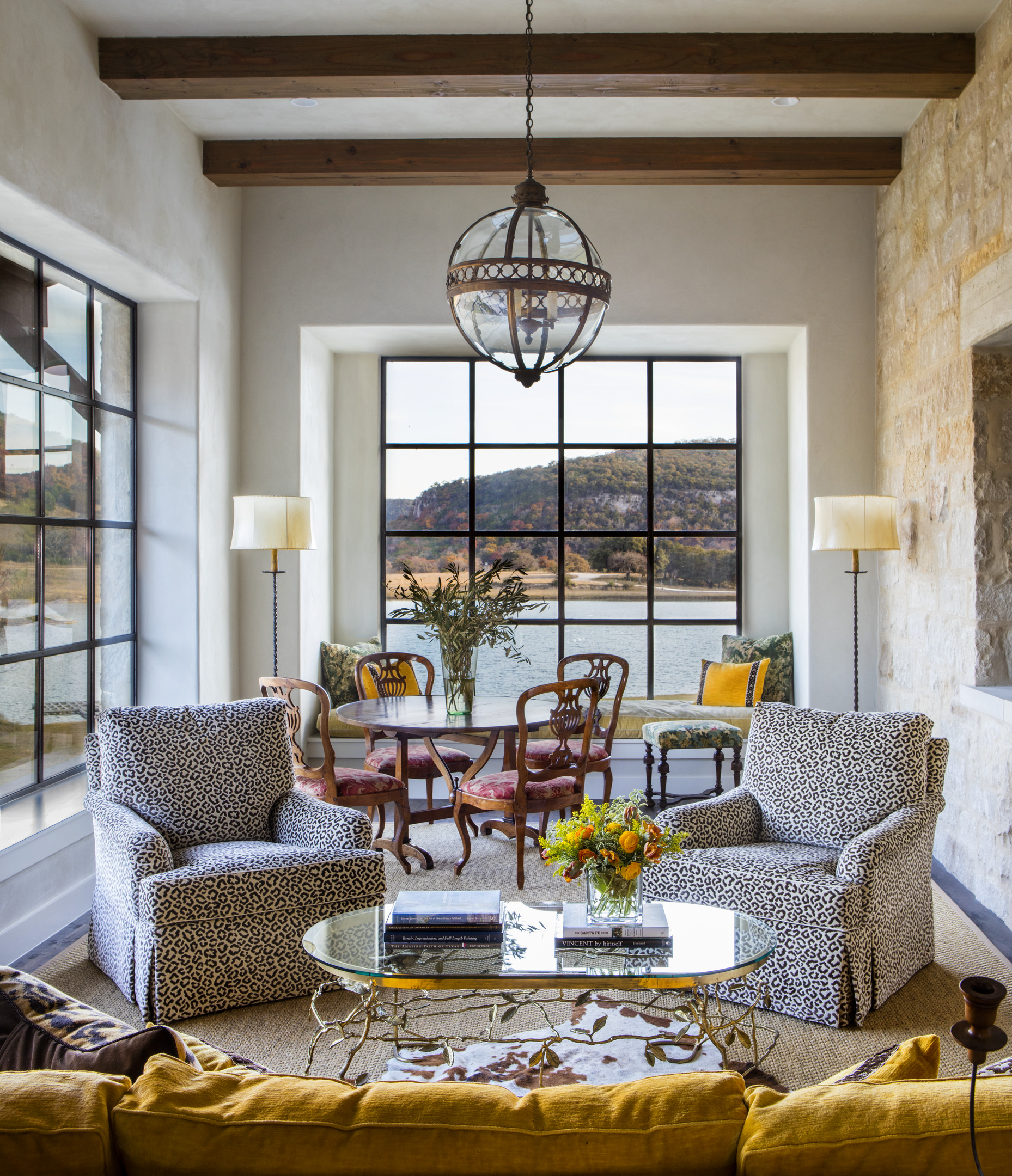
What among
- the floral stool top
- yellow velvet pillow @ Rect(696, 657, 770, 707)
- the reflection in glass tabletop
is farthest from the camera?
yellow velvet pillow @ Rect(696, 657, 770, 707)

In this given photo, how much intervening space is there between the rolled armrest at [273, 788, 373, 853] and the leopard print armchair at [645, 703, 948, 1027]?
1.00 m

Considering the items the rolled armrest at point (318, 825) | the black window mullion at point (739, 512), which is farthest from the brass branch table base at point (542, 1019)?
the black window mullion at point (739, 512)

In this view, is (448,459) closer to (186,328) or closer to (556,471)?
(556,471)

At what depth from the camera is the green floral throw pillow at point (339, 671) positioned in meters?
6.31

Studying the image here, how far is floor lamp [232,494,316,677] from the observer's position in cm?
511

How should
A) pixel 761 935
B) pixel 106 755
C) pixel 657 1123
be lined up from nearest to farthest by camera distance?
1. pixel 657 1123
2. pixel 761 935
3. pixel 106 755

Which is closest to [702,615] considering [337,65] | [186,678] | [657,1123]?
[186,678]

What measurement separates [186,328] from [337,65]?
1662 millimetres

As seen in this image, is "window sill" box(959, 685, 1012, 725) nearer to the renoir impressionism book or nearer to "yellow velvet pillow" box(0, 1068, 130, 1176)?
the renoir impressionism book

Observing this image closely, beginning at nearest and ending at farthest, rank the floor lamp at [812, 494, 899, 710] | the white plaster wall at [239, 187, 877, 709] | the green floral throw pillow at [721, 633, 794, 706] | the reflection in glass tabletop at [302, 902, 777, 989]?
the reflection in glass tabletop at [302, 902, 777, 989], the floor lamp at [812, 494, 899, 710], the white plaster wall at [239, 187, 877, 709], the green floral throw pillow at [721, 633, 794, 706]

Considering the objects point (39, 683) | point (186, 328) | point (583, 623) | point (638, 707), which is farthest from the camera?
point (583, 623)

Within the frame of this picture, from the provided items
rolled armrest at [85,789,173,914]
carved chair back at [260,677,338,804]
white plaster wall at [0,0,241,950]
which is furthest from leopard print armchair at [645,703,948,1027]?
white plaster wall at [0,0,241,950]

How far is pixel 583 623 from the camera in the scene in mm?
6766

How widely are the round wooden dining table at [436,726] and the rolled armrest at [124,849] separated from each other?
1.24m
